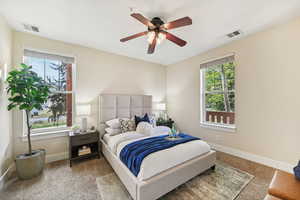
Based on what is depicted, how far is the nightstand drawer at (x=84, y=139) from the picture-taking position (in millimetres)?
2641

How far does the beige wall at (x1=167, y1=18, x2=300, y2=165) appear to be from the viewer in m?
2.26

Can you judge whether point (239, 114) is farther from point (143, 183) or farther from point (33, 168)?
point (33, 168)

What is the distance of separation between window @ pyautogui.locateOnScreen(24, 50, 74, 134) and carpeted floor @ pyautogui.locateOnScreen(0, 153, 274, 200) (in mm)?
926

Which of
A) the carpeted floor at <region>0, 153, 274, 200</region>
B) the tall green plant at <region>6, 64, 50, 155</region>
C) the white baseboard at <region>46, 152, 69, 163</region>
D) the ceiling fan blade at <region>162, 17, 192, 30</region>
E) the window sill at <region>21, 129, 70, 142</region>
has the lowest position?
the carpeted floor at <region>0, 153, 274, 200</region>

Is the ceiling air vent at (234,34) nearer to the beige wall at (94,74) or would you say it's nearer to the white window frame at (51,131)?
the beige wall at (94,74)

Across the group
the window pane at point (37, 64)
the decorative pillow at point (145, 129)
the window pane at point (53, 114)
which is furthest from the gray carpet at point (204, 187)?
the window pane at point (37, 64)

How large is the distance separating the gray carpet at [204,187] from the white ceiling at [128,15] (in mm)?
2794

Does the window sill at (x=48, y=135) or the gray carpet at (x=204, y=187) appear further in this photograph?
the window sill at (x=48, y=135)

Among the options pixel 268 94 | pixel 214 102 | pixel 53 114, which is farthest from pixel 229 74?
pixel 53 114

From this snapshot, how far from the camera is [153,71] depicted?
454cm

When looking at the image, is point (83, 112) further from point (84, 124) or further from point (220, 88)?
point (220, 88)

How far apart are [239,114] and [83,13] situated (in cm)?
381

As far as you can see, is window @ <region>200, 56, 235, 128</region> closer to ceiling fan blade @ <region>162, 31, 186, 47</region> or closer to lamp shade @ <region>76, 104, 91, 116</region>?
ceiling fan blade @ <region>162, 31, 186, 47</region>

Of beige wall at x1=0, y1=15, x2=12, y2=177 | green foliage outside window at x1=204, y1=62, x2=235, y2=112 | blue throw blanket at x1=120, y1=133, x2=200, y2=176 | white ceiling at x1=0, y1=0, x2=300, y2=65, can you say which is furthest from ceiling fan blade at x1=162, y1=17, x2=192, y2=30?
beige wall at x1=0, y1=15, x2=12, y2=177
